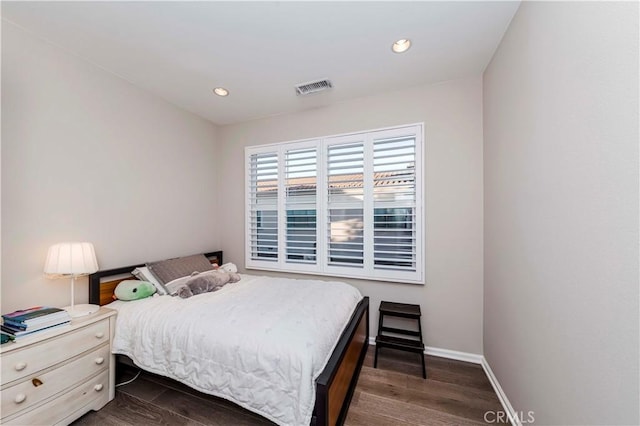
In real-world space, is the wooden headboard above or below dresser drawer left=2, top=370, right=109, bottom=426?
above

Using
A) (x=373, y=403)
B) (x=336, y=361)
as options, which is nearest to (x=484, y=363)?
(x=373, y=403)

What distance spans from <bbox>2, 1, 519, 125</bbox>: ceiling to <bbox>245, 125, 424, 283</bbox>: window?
687mm

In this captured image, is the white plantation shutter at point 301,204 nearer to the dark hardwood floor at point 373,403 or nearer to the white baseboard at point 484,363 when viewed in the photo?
the white baseboard at point 484,363

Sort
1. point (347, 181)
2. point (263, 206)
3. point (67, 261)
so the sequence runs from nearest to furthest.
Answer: point (67, 261)
point (347, 181)
point (263, 206)

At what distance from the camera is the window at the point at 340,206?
8.47 feet

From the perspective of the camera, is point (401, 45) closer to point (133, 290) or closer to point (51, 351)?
point (133, 290)

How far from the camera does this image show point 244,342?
4.88ft

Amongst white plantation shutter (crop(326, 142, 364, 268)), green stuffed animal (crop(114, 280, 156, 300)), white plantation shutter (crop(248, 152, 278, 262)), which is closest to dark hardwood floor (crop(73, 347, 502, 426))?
green stuffed animal (crop(114, 280, 156, 300))

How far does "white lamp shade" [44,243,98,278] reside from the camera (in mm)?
1703

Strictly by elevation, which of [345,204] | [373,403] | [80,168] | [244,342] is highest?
[80,168]

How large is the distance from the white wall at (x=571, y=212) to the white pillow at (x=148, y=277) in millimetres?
2902

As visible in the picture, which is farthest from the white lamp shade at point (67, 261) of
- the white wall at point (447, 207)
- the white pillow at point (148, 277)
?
the white wall at point (447, 207)

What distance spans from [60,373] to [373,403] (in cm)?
218

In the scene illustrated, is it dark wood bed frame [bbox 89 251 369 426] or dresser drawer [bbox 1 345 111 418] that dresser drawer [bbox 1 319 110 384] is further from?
dark wood bed frame [bbox 89 251 369 426]
